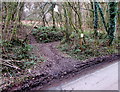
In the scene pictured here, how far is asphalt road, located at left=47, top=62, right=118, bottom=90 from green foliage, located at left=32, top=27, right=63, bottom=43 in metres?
4.05

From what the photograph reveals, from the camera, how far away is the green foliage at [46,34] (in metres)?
6.48

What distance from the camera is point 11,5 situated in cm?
363

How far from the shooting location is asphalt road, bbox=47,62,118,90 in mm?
2197

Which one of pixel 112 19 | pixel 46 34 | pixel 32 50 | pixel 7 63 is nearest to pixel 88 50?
pixel 112 19

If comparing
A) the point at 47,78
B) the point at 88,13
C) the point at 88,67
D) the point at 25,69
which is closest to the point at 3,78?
the point at 25,69

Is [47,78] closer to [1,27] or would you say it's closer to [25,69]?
[25,69]

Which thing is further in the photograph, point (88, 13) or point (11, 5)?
point (88, 13)

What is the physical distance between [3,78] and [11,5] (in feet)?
6.88

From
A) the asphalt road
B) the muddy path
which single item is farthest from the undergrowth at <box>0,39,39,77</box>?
the asphalt road

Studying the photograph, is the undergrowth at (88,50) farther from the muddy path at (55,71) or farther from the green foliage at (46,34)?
the green foliage at (46,34)

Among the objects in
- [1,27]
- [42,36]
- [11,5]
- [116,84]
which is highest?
[11,5]

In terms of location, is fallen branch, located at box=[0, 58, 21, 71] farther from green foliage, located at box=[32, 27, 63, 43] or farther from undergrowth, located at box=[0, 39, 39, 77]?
green foliage, located at box=[32, 27, 63, 43]

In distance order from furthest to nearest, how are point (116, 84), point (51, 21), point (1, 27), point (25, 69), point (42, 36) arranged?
point (51, 21), point (42, 36), point (1, 27), point (25, 69), point (116, 84)

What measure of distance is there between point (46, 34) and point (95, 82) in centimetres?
463
